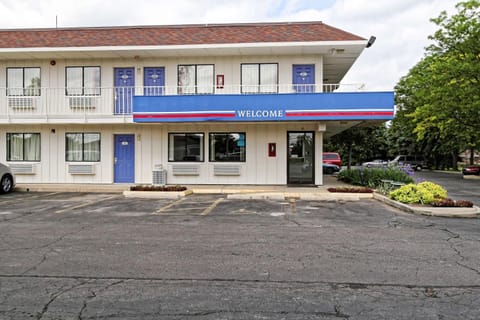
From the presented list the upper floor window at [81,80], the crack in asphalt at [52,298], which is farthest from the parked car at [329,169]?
the crack in asphalt at [52,298]

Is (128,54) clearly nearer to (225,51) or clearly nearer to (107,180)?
(225,51)

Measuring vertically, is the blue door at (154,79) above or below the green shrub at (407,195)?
above

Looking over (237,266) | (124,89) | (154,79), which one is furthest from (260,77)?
(237,266)

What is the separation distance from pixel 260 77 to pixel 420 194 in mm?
8805

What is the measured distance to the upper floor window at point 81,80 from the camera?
17.7 metres

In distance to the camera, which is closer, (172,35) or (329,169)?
(172,35)

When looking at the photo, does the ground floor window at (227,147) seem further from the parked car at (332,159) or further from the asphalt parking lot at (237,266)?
the parked car at (332,159)

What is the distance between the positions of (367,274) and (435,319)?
1.44 meters

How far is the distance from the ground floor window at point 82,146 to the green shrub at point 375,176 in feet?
41.2

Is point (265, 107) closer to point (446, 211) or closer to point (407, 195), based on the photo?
point (407, 195)

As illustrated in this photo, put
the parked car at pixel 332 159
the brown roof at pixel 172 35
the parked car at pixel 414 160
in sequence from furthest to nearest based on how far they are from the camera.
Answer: the parked car at pixel 414 160
the parked car at pixel 332 159
the brown roof at pixel 172 35

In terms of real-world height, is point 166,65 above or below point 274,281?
above

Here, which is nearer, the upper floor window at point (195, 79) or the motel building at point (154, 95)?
the motel building at point (154, 95)

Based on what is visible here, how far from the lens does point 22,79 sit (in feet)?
59.8
